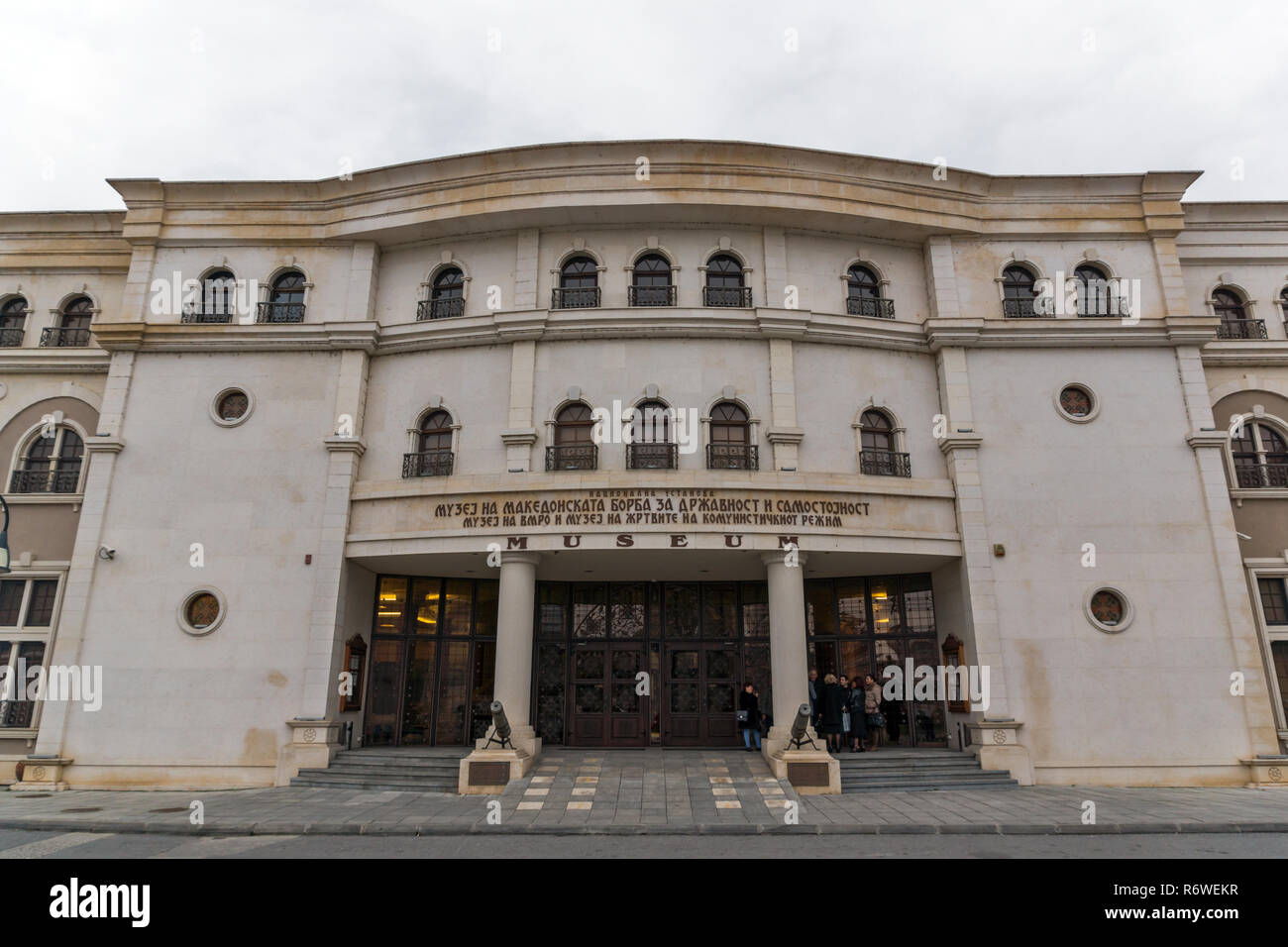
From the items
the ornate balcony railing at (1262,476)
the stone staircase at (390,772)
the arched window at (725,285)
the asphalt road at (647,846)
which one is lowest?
the asphalt road at (647,846)

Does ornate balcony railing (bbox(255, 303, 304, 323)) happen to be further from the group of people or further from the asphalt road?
the group of people

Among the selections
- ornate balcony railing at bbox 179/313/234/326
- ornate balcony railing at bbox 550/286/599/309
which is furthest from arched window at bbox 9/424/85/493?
ornate balcony railing at bbox 550/286/599/309

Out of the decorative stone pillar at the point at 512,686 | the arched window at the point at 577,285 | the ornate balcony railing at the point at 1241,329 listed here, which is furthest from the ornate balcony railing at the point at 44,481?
the ornate balcony railing at the point at 1241,329

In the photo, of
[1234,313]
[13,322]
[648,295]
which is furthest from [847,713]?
[13,322]

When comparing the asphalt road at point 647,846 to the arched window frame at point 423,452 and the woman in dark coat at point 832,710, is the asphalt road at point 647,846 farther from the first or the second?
the arched window frame at point 423,452

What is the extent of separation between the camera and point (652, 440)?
17.1 m

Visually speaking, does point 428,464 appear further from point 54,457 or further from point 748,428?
point 54,457

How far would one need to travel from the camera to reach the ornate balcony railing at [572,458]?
16906 millimetres

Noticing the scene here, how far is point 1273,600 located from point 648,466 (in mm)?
15238

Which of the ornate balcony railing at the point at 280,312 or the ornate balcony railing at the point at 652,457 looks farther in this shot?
the ornate balcony railing at the point at 280,312

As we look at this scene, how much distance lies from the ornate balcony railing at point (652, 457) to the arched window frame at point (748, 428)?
2.37ft

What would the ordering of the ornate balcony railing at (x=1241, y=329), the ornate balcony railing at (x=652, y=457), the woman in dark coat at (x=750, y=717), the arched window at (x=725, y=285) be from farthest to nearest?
the ornate balcony railing at (x=1241, y=329) → the arched window at (x=725, y=285) → the woman in dark coat at (x=750, y=717) → the ornate balcony railing at (x=652, y=457)
